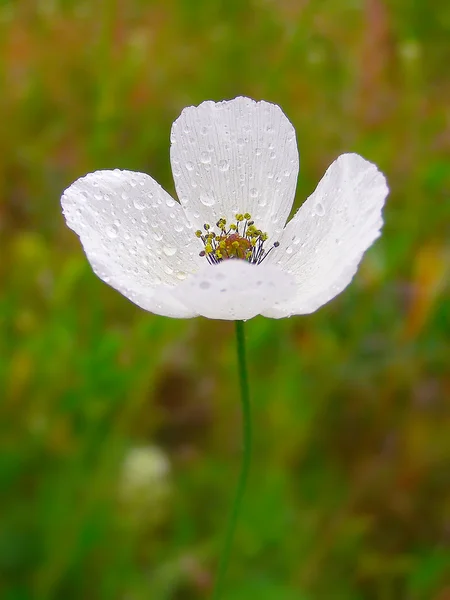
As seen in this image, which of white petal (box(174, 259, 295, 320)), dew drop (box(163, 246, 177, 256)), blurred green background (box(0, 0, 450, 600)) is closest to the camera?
white petal (box(174, 259, 295, 320))

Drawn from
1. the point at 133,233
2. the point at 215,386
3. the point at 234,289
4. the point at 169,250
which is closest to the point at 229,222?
the point at 169,250

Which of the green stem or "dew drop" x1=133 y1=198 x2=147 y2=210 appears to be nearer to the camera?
the green stem

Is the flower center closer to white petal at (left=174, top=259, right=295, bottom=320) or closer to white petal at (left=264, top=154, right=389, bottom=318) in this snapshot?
white petal at (left=264, top=154, right=389, bottom=318)

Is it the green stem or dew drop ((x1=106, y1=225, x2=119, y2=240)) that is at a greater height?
dew drop ((x1=106, y1=225, x2=119, y2=240))

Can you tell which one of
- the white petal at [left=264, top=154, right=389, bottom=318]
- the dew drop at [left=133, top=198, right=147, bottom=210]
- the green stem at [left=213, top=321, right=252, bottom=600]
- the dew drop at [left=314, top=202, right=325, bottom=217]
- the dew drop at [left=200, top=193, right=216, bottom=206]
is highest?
the dew drop at [left=200, top=193, right=216, bottom=206]

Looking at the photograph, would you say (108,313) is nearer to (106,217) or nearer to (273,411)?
(273,411)

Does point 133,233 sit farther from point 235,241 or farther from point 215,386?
point 215,386

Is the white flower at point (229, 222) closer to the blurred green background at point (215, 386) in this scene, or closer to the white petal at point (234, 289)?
the white petal at point (234, 289)

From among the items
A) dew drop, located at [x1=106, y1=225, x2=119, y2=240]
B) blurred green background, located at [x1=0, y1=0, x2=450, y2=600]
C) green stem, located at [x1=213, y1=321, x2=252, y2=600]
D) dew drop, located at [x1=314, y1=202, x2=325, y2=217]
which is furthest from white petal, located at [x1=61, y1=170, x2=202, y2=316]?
blurred green background, located at [x1=0, y1=0, x2=450, y2=600]
